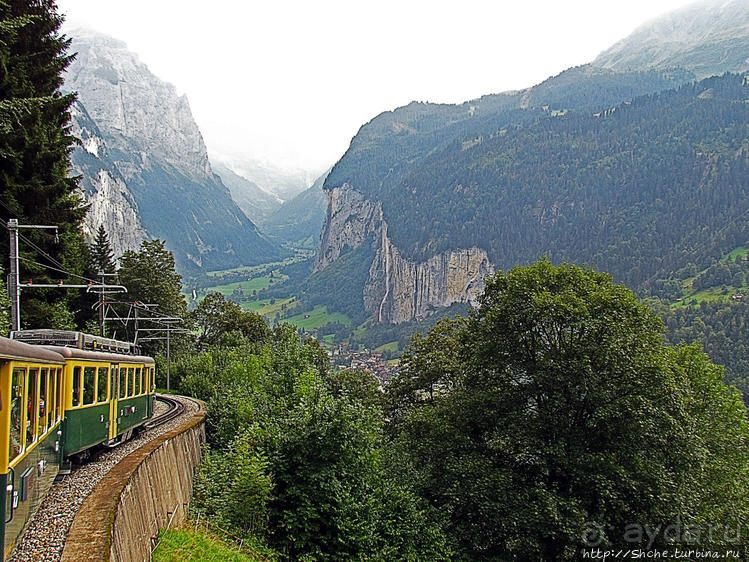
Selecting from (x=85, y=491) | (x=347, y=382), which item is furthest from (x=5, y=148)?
(x=347, y=382)

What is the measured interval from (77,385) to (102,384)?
2363mm

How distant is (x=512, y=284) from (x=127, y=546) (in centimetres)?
1857

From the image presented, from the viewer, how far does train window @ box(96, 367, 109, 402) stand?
50.4 feet

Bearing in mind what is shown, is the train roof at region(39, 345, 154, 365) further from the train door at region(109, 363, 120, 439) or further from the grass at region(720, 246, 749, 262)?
the grass at region(720, 246, 749, 262)

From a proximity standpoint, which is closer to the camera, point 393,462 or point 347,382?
point 393,462

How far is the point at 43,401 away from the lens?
10.2 m

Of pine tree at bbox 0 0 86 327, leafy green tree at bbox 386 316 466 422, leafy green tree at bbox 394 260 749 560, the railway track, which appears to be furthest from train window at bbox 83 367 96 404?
leafy green tree at bbox 386 316 466 422

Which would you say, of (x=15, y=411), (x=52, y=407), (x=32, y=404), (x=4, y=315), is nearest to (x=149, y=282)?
(x=4, y=315)

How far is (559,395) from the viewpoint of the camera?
72.1 ft

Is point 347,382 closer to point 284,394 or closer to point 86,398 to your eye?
point 284,394

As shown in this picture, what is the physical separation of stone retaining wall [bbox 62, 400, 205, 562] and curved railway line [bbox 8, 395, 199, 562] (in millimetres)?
331

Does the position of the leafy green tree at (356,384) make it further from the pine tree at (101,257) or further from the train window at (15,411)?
the train window at (15,411)

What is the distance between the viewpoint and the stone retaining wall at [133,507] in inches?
331

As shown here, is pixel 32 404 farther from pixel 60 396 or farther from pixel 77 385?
pixel 77 385
